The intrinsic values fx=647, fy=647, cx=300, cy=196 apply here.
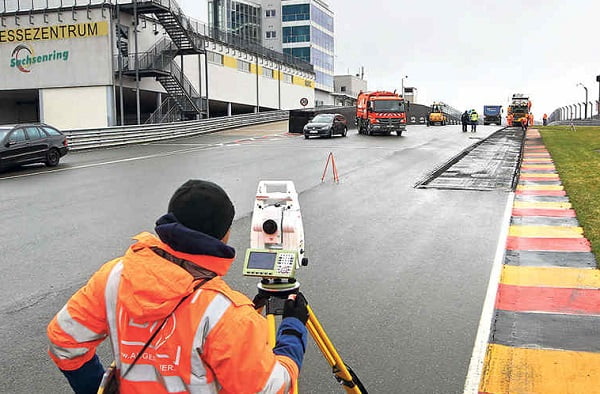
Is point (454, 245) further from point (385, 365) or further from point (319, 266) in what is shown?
point (385, 365)

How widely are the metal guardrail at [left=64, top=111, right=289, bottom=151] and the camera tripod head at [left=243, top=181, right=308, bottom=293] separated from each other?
25676mm

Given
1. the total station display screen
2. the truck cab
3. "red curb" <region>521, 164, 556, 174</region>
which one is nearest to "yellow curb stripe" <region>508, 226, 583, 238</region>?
the total station display screen

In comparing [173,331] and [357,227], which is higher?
[173,331]

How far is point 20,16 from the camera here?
4344cm

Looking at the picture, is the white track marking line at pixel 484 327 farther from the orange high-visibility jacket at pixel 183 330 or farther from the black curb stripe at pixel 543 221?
the orange high-visibility jacket at pixel 183 330

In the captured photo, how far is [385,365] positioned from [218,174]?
1365cm

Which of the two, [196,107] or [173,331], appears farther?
[196,107]

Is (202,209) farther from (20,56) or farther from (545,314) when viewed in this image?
(20,56)

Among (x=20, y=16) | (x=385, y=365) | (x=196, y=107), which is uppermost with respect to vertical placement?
(x=20, y=16)

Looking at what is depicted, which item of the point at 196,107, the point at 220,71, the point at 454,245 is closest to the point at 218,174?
the point at 454,245

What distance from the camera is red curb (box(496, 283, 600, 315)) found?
6.54m

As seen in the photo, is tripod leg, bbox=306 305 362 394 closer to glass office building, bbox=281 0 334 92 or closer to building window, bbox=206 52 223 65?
building window, bbox=206 52 223 65

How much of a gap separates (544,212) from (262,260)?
10413 mm

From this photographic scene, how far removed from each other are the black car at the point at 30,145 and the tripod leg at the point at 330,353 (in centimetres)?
1815
